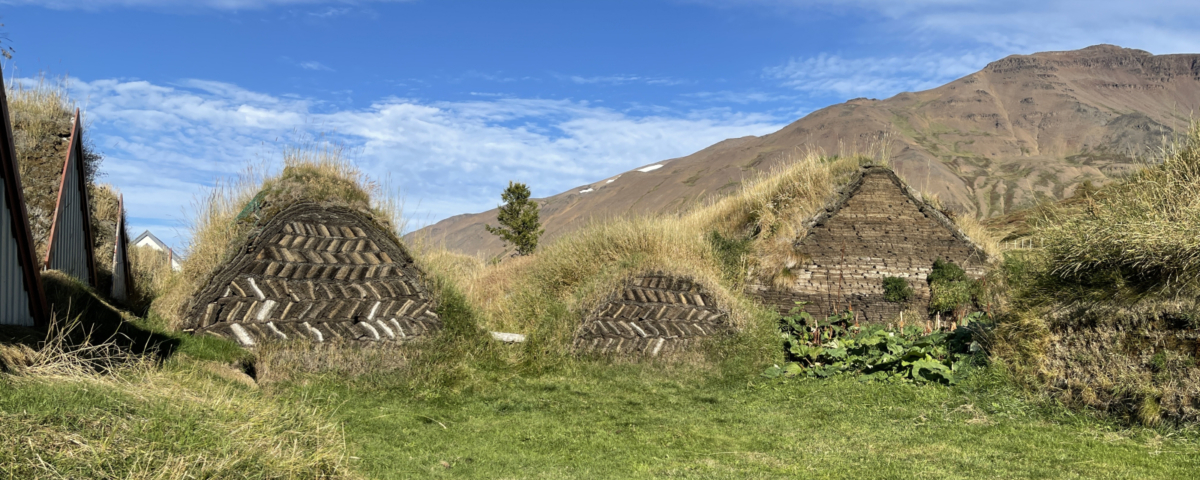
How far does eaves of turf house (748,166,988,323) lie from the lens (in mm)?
A: 15742

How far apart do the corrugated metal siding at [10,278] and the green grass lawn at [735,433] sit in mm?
3038

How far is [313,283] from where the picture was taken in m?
10.3

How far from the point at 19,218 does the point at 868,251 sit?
1454 cm

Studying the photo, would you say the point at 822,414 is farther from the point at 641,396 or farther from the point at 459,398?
the point at 459,398

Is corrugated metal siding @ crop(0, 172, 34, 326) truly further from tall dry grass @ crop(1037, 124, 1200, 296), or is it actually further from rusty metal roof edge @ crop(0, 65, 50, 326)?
tall dry grass @ crop(1037, 124, 1200, 296)

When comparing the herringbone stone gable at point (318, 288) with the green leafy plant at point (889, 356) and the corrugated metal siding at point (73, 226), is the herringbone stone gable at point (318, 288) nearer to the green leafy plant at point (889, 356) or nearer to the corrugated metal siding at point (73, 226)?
the corrugated metal siding at point (73, 226)

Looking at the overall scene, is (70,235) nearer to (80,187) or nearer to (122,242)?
(80,187)

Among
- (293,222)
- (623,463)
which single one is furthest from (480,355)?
(623,463)

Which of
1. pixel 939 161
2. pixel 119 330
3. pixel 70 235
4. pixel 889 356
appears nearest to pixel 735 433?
pixel 889 356

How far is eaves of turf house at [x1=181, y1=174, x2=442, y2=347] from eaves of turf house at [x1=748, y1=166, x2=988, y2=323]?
25.7 feet

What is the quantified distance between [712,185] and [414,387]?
434 ft

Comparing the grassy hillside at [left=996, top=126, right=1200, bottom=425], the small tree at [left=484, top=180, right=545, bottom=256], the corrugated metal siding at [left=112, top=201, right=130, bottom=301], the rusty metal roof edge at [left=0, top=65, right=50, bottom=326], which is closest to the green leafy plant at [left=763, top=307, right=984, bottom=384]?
the grassy hillside at [left=996, top=126, right=1200, bottom=425]

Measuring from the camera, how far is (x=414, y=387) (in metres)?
10.2

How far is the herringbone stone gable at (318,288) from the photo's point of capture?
31.8ft
